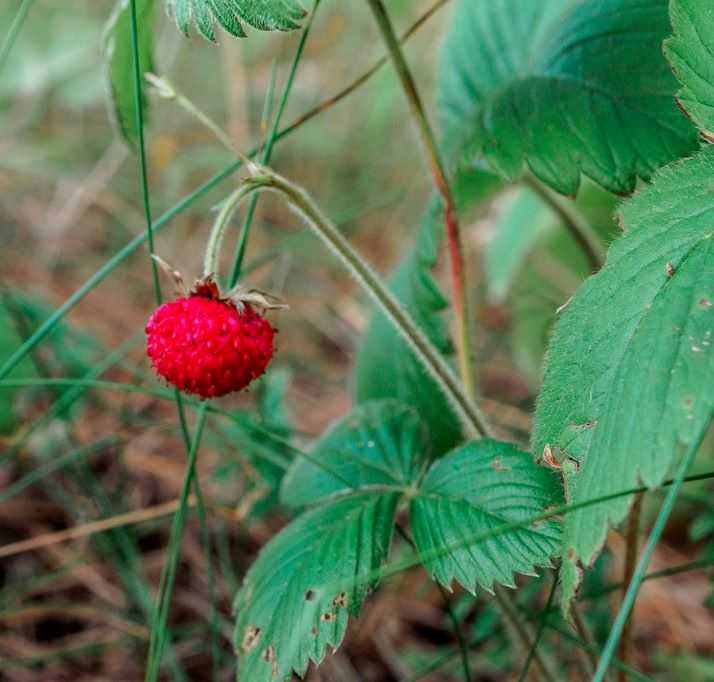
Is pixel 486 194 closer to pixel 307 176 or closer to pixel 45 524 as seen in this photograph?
pixel 45 524

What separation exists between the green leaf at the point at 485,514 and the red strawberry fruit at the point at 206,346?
22 cm

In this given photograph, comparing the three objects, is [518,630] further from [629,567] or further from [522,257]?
[522,257]

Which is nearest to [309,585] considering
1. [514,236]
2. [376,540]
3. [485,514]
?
[376,540]

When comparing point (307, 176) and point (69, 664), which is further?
point (307, 176)

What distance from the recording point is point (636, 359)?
0.68m

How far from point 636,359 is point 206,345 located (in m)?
0.35

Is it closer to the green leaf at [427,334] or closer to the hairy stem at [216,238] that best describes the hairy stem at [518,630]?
the green leaf at [427,334]

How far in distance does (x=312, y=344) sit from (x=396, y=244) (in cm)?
43

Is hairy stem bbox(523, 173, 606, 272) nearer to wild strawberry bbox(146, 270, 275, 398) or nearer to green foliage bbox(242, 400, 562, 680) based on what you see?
green foliage bbox(242, 400, 562, 680)

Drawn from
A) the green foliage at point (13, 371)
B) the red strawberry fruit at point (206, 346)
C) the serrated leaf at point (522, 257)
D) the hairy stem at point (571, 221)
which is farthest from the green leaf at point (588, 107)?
the green foliage at point (13, 371)

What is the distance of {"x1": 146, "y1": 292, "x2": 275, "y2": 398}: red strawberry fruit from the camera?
Result: 32.2 inches

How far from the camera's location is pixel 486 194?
1.37 m

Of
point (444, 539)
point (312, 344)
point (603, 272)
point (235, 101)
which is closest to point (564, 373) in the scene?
point (603, 272)

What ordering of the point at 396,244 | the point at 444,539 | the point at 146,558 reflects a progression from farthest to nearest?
the point at 396,244, the point at 146,558, the point at 444,539
